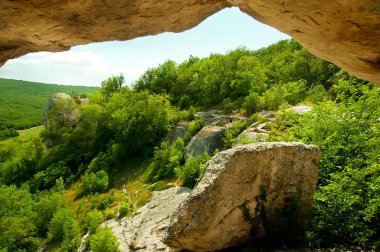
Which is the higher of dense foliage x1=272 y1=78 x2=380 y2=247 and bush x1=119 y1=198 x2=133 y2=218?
dense foliage x1=272 y1=78 x2=380 y2=247

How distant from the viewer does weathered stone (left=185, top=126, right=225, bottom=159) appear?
33875 mm

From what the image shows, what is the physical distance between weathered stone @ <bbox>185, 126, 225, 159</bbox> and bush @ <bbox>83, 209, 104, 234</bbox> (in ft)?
35.3

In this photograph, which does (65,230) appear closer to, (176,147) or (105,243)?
(105,243)

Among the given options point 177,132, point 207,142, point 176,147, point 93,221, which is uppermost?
point 207,142

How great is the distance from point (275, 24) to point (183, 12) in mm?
1560

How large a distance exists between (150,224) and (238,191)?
13610 millimetres

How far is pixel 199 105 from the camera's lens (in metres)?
50.0

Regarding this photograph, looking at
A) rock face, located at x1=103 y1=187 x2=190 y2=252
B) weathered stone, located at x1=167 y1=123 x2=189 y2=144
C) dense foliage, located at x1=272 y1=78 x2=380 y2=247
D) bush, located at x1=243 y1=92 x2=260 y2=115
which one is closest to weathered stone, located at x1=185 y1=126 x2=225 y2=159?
bush, located at x1=243 y1=92 x2=260 y2=115

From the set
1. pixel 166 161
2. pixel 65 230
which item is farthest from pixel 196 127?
pixel 65 230

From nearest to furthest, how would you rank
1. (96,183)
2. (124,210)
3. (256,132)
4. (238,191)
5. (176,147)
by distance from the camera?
1. (238,191)
2. (256,132)
3. (124,210)
4. (176,147)
5. (96,183)

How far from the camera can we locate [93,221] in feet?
102

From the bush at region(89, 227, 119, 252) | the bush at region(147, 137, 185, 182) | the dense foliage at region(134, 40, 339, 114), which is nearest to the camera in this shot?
the bush at region(89, 227, 119, 252)

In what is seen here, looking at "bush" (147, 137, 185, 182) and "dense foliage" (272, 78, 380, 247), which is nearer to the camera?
"dense foliage" (272, 78, 380, 247)

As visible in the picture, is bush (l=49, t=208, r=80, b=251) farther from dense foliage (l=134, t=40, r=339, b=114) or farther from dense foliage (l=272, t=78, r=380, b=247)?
dense foliage (l=272, t=78, r=380, b=247)
